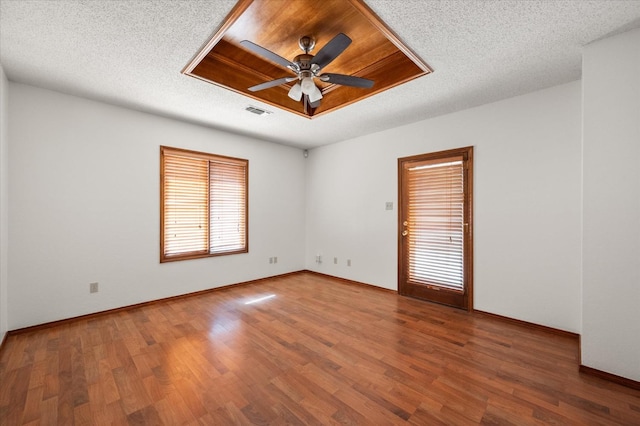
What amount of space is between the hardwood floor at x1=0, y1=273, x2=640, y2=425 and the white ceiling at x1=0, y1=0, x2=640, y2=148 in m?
2.74

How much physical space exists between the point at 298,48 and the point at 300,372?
2.98m

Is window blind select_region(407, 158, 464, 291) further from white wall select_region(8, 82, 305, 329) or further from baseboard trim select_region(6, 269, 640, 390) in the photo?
white wall select_region(8, 82, 305, 329)

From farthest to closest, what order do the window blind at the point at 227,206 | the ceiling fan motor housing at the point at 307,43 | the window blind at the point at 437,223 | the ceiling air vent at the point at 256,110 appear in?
the window blind at the point at 227,206 < the window blind at the point at 437,223 < the ceiling air vent at the point at 256,110 < the ceiling fan motor housing at the point at 307,43

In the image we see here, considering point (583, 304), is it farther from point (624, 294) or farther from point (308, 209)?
point (308, 209)

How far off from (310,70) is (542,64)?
2222 mm

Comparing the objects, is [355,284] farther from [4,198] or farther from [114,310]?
[4,198]

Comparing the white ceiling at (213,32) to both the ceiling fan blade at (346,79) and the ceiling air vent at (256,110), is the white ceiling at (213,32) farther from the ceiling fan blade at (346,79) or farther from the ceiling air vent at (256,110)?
the ceiling fan blade at (346,79)

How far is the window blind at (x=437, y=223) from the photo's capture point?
3.61 metres

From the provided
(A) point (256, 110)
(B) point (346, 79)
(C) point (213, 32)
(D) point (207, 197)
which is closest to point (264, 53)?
(C) point (213, 32)

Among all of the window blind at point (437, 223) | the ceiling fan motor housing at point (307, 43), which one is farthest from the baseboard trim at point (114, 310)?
the ceiling fan motor housing at point (307, 43)

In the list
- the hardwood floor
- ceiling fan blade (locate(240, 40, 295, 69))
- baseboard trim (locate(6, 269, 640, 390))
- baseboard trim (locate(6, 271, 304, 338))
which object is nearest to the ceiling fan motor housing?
ceiling fan blade (locate(240, 40, 295, 69))

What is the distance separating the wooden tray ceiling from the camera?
204 centimetres

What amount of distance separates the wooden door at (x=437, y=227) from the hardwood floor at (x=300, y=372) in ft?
1.66

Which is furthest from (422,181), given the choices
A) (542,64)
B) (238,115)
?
(238,115)
